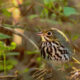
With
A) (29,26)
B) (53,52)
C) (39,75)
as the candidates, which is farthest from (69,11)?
(39,75)

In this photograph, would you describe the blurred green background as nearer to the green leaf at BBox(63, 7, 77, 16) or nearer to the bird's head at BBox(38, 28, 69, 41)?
the green leaf at BBox(63, 7, 77, 16)

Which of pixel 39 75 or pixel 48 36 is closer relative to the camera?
pixel 39 75

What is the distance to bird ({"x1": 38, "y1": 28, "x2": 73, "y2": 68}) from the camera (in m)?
3.29

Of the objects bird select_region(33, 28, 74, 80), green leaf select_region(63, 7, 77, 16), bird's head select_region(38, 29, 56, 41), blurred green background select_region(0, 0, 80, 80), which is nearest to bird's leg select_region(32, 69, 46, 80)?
bird select_region(33, 28, 74, 80)

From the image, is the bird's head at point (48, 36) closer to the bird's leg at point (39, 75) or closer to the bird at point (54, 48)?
the bird at point (54, 48)

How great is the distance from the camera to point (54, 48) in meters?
3.42

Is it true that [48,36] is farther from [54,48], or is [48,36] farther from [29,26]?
[29,26]

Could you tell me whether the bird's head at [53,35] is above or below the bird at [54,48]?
above

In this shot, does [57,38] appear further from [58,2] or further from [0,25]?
[58,2]

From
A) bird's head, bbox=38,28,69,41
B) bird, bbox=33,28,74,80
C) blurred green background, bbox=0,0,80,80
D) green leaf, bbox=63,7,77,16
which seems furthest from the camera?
green leaf, bbox=63,7,77,16

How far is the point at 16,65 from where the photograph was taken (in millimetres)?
4414

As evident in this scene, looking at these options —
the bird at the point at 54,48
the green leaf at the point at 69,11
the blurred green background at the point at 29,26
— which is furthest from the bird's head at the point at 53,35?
the green leaf at the point at 69,11

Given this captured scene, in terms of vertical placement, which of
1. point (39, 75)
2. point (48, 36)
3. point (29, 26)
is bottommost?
point (39, 75)

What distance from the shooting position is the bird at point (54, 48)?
3293 millimetres
